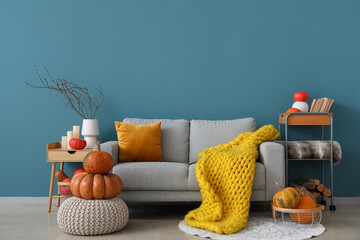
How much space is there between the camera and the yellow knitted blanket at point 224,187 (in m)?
3.03

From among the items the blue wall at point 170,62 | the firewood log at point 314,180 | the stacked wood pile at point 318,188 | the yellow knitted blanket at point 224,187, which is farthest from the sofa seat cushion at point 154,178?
the firewood log at point 314,180

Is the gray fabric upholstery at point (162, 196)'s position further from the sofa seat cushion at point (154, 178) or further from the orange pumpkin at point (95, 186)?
the orange pumpkin at point (95, 186)

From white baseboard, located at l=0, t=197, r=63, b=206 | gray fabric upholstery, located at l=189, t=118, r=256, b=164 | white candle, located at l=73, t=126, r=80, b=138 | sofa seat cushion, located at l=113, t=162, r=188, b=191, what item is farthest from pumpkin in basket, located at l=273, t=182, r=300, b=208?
white baseboard, located at l=0, t=197, r=63, b=206

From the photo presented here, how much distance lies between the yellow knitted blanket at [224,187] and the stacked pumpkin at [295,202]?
0.23m

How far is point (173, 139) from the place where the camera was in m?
3.92

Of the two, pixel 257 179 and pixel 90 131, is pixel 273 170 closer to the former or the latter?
pixel 257 179

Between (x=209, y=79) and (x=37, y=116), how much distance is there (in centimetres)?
177

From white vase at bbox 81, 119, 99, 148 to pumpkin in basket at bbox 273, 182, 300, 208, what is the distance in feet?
5.87

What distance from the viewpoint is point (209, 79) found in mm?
4180

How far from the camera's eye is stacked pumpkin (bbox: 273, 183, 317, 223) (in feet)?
10.1

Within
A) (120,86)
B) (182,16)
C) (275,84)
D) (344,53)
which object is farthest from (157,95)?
(344,53)

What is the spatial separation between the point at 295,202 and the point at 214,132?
107 centimetres

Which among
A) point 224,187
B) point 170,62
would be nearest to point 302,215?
point 224,187

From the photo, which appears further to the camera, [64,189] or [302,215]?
[64,189]
